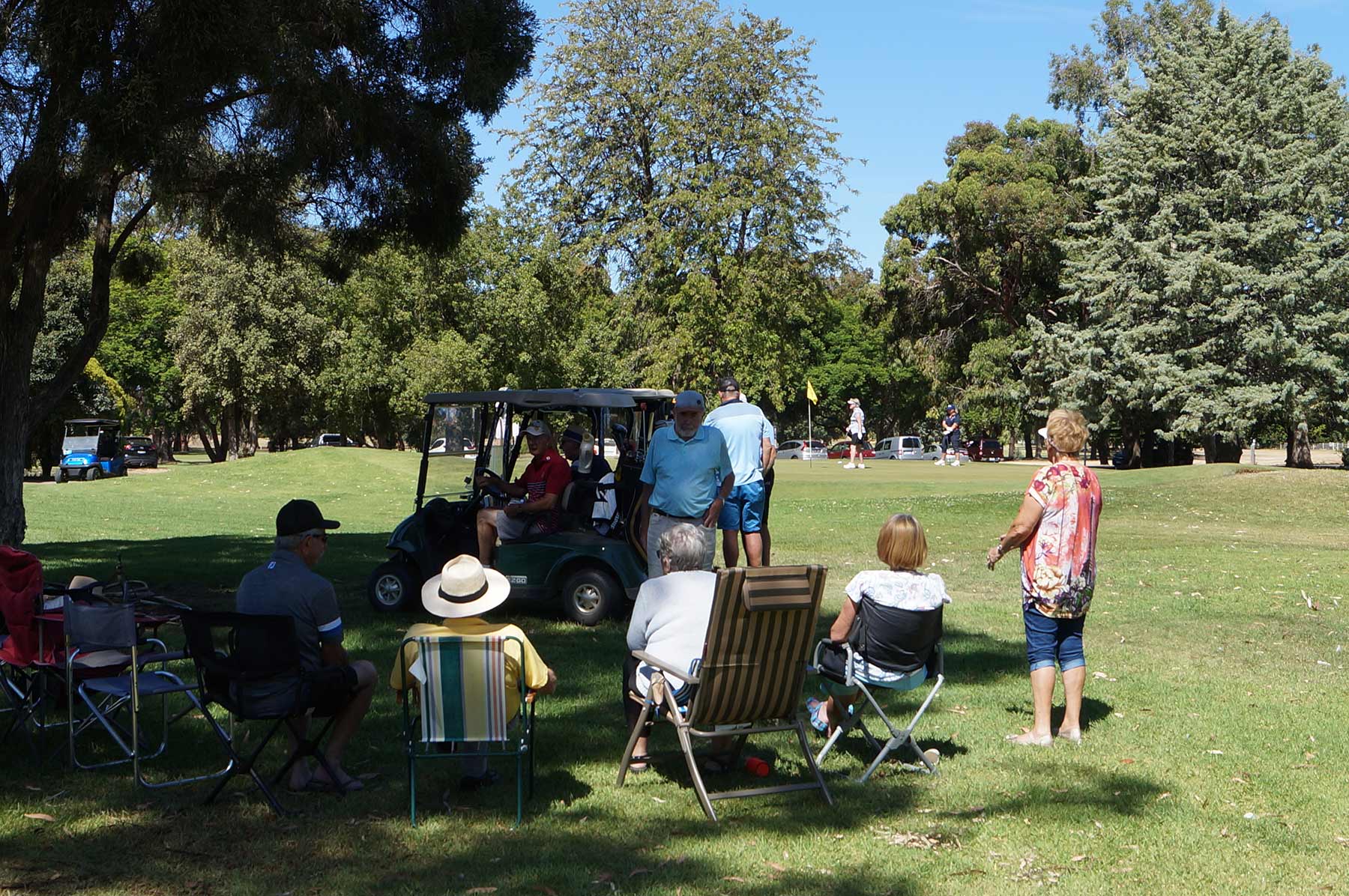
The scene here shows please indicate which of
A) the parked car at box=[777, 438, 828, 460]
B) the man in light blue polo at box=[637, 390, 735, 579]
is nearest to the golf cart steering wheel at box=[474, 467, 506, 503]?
the man in light blue polo at box=[637, 390, 735, 579]

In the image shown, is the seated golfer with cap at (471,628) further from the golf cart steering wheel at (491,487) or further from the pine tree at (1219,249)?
the pine tree at (1219,249)

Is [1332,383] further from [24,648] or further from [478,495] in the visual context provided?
[24,648]

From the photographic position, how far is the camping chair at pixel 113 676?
5.81 metres

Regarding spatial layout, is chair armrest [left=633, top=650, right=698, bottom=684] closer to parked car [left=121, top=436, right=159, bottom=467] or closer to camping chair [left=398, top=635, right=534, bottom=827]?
camping chair [left=398, top=635, right=534, bottom=827]

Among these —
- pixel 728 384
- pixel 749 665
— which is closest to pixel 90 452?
pixel 728 384

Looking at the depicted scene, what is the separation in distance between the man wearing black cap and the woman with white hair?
47.8 inches

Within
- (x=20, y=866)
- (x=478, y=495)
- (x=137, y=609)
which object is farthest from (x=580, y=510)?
(x=20, y=866)

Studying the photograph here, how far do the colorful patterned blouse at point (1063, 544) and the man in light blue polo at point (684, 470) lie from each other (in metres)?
2.73

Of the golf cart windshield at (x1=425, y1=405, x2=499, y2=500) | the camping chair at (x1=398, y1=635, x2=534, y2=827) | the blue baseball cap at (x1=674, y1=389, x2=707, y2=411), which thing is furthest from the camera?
the golf cart windshield at (x1=425, y1=405, x2=499, y2=500)

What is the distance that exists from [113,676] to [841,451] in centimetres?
6359

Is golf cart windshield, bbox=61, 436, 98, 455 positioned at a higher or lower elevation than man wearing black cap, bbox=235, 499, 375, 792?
lower

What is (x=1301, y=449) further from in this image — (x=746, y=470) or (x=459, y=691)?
(x=459, y=691)

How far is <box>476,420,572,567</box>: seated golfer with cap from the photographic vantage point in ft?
33.9

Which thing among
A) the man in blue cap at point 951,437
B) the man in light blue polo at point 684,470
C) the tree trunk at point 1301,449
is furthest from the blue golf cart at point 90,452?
the man in light blue polo at point 684,470
